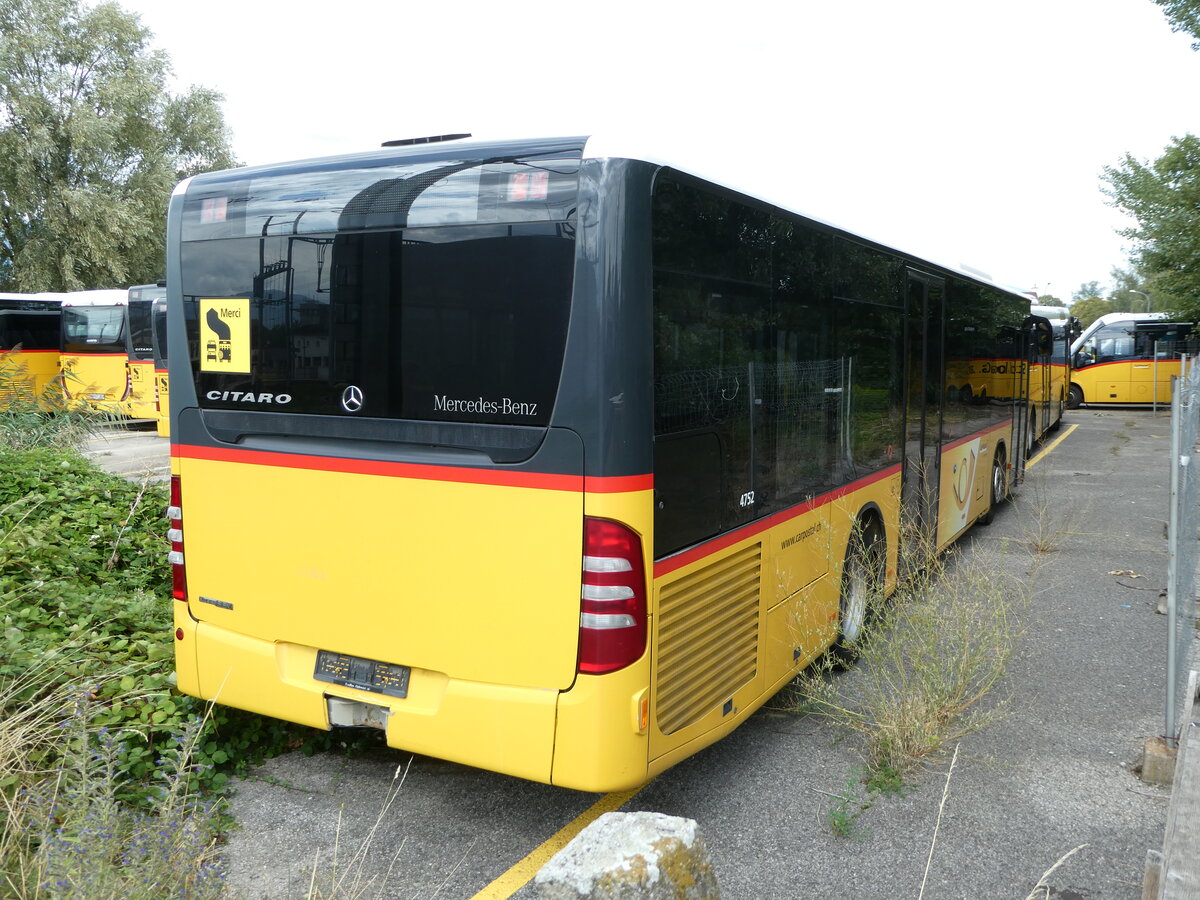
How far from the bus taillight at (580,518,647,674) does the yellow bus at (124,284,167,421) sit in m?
22.0

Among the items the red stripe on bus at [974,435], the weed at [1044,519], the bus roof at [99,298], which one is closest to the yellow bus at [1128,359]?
the weed at [1044,519]

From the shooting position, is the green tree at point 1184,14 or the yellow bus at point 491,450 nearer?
the yellow bus at point 491,450

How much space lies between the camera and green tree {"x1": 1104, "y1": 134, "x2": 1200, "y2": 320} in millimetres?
20672

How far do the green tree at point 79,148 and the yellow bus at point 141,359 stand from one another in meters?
8.11

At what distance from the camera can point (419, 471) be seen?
12.8 ft

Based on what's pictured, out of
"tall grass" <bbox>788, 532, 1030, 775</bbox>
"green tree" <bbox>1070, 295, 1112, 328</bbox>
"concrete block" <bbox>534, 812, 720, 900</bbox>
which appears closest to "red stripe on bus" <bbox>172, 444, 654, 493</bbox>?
"concrete block" <bbox>534, 812, 720, 900</bbox>

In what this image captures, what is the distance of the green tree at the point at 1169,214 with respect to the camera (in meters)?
20.7

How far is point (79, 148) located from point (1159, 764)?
33432 mm

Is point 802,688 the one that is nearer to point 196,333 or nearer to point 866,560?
point 866,560

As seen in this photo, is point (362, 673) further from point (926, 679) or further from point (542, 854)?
point (926, 679)

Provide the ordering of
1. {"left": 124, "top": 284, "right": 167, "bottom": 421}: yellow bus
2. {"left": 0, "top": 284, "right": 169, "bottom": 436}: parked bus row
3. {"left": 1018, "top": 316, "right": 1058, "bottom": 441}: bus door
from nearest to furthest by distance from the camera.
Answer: {"left": 1018, "top": 316, "right": 1058, "bottom": 441}: bus door < {"left": 124, "top": 284, "right": 167, "bottom": 421}: yellow bus < {"left": 0, "top": 284, "right": 169, "bottom": 436}: parked bus row

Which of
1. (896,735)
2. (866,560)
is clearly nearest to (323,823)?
(896,735)

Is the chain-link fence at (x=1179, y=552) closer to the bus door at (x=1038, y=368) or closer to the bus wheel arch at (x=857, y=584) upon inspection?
the bus wheel arch at (x=857, y=584)

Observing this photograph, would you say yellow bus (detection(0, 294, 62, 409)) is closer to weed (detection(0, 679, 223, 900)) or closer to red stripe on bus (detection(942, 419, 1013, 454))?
red stripe on bus (detection(942, 419, 1013, 454))
